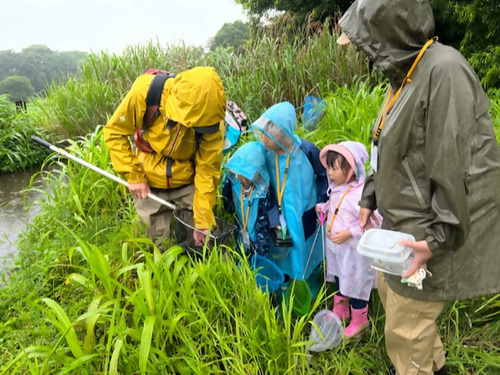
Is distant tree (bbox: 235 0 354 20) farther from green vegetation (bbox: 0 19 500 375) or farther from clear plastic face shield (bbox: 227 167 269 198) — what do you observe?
clear plastic face shield (bbox: 227 167 269 198)

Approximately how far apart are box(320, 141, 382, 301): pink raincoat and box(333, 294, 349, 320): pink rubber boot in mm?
177

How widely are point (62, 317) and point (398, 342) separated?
1.51 metres

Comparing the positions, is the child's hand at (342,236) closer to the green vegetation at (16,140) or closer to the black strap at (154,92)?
Result: the black strap at (154,92)

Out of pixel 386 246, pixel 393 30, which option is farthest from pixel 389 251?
pixel 393 30

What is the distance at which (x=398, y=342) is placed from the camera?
1525 mm

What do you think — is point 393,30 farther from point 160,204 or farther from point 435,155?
point 160,204

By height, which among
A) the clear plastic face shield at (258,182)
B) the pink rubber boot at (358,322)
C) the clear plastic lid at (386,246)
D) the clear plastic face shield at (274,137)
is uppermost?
the clear plastic face shield at (274,137)

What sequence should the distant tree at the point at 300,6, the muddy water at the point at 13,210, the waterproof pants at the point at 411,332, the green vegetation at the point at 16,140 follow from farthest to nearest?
the distant tree at the point at 300,6, the green vegetation at the point at 16,140, the muddy water at the point at 13,210, the waterproof pants at the point at 411,332

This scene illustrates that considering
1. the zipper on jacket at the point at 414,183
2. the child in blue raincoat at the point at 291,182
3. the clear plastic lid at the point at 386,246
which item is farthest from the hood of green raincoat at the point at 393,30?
the child in blue raincoat at the point at 291,182

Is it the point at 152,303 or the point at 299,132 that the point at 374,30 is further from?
the point at 299,132

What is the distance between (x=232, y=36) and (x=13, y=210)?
899cm

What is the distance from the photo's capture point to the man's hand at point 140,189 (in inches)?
95.7

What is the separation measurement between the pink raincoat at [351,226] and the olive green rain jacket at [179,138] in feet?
2.31

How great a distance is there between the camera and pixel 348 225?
2158 mm
